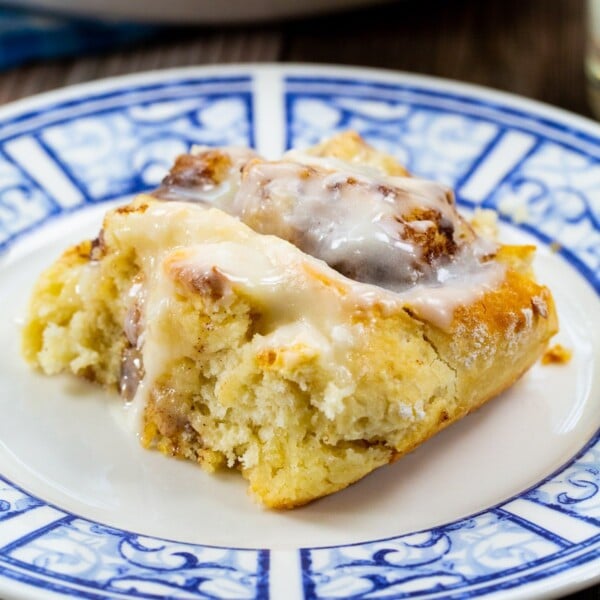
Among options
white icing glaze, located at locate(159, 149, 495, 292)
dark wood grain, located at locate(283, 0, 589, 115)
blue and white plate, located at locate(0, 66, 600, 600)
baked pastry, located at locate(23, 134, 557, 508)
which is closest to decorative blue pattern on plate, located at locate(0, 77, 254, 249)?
blue and white plate, located at locate(0, 66, 600, 600)

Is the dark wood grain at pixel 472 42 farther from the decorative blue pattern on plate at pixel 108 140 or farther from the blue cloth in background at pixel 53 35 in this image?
the decorative blue pattern on plate at pixel 108 140

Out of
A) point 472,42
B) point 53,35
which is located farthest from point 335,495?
point 472,42

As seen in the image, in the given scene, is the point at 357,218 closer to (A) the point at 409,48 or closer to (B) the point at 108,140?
(B) the point at 108,140

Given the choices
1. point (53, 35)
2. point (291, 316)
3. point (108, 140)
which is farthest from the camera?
point (53, 35)

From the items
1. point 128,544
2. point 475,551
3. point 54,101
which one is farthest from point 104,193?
point 475,551

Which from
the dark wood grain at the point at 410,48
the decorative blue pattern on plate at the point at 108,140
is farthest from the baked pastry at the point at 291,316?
the dark wood grain at the point at 410,48

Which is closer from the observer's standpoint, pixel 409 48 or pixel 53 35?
pixel 53 35
